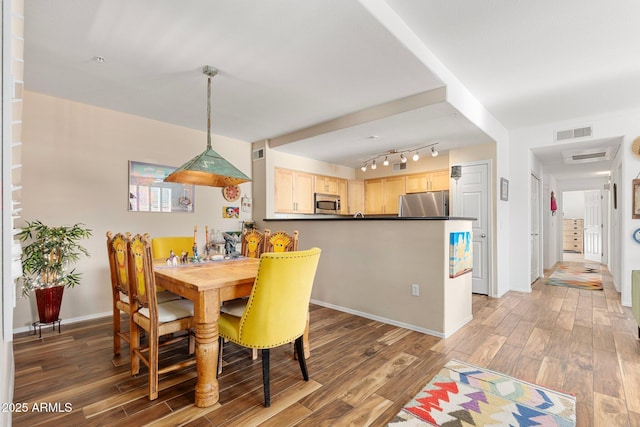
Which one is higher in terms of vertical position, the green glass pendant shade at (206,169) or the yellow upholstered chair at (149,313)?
the green glass pendant shade at (206,169)

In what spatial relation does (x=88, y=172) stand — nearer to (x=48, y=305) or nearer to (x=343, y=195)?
(x=48, y=305)

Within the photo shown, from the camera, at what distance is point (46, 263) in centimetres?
307

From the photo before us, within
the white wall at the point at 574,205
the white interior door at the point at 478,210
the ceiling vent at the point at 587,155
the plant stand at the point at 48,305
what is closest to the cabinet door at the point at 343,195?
the white interior door at the point at 478,210

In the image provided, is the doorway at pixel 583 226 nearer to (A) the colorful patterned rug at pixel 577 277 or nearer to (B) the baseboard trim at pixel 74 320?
(A) the colorful patterned rug at pixel 577 277

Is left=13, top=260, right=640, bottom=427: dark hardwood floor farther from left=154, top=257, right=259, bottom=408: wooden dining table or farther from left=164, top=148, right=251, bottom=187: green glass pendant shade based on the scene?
left=164, top=148, right=251, bottom=187: green glass pendant shade

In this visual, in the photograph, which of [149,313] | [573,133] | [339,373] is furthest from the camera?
[573,133]

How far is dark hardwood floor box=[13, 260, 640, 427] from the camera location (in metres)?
1.84

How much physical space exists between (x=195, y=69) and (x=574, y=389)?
12.7 feet

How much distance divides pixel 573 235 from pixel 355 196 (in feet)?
30.3

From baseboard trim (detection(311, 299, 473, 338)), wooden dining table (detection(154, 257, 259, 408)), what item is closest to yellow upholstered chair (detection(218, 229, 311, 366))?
wooden dining table (detection(154, 257, 259, 408))

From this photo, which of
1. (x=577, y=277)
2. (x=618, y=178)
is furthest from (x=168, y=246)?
(x=577, y=277)

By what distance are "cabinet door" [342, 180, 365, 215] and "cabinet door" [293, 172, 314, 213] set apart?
1183 mm

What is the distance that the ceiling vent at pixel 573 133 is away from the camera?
4.36 m

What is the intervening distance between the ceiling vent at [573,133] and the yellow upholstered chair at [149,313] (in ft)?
17.9
